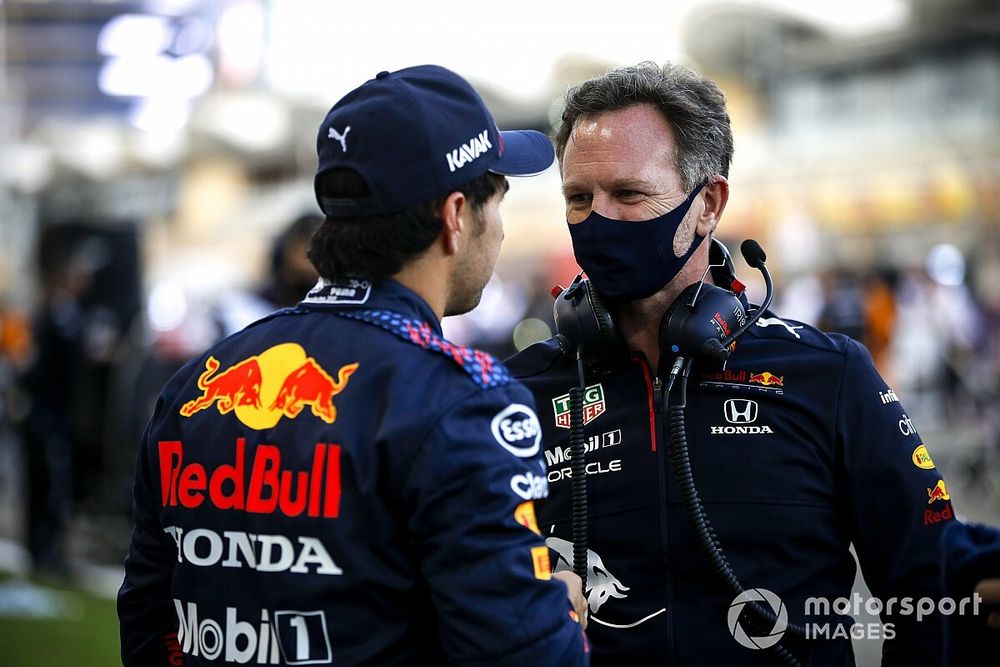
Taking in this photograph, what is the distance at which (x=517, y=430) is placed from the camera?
6.04 ft

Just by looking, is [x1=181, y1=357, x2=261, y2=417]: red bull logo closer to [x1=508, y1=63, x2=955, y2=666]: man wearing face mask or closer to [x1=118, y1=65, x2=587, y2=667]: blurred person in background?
[x1=118, y1=65, x2=587, y2=667]: blurred person in background

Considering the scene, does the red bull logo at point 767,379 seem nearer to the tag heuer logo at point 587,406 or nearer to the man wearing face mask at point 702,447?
the man wearing face mask at point 702,447

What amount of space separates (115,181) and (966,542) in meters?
48.2

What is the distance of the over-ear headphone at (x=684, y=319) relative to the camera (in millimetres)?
2463

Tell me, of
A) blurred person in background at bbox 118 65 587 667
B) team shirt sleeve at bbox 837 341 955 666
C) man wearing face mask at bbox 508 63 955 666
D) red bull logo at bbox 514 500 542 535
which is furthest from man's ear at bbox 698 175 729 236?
red bull logo at bbox 514 500 542 535

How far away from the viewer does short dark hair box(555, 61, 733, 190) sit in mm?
2627

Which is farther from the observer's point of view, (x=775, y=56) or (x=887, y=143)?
(x=775, y=56)

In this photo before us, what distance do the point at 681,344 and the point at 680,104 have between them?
21.5 inches

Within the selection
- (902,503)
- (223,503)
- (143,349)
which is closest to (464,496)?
(223,503)

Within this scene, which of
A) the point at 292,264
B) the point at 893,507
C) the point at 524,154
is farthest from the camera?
the point at 292,264

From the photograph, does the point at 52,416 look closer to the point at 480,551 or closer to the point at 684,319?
the point at 684,319

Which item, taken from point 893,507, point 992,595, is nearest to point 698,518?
point 893,507

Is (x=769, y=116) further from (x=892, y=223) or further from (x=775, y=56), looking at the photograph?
(x=892, y=223)

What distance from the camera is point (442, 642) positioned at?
1.79 metres
